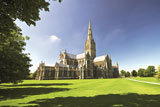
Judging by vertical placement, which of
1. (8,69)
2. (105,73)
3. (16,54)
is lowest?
(105,73)

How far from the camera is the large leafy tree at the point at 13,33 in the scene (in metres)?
5.20

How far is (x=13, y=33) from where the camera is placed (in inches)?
453

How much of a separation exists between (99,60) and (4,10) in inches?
3364

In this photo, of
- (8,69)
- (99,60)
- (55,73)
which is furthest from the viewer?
(99,60)

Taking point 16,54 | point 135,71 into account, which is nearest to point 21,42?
point 16,54

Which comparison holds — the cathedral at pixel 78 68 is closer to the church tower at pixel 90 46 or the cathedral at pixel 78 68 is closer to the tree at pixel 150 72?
the church tower at pixel 90 46

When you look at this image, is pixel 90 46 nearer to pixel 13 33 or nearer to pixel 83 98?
pixel 13 33

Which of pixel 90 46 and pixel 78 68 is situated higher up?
pixel 90 46

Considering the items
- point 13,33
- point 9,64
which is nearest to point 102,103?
point 9,64

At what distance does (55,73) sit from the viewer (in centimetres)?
6025

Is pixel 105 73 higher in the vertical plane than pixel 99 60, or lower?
lower

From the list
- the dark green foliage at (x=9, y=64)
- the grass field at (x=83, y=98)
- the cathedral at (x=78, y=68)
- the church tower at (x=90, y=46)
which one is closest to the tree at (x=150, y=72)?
the cathedral at (x=78, y=68)

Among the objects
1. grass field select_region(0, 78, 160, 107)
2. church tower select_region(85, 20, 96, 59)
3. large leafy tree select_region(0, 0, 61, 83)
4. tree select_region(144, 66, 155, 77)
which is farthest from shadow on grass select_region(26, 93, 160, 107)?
tree select_region(144, 66, 155, 77)

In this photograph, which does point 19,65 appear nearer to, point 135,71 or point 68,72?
point 68,72
